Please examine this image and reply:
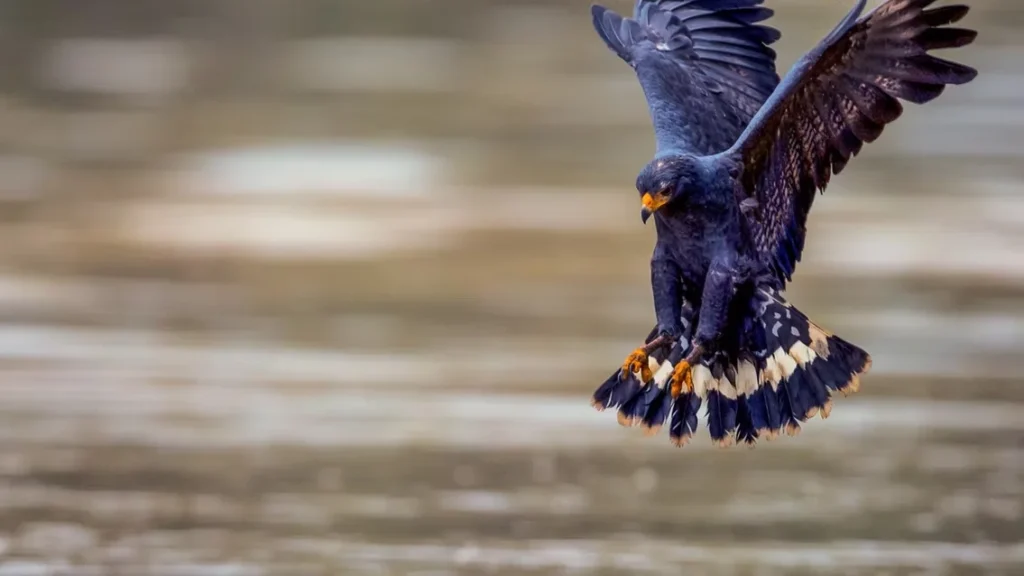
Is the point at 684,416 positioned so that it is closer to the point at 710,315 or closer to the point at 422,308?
the point at 710,315

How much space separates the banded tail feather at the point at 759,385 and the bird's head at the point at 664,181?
19.4 inches

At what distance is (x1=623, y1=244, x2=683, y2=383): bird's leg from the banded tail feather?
0.06 metres

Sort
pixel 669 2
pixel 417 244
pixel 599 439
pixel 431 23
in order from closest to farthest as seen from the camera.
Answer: pixel 669 2
pixel 599 439
pixel 417 244
pixel 431 23

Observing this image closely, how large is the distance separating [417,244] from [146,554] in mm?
3592

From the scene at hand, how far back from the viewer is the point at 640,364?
20.3 feet

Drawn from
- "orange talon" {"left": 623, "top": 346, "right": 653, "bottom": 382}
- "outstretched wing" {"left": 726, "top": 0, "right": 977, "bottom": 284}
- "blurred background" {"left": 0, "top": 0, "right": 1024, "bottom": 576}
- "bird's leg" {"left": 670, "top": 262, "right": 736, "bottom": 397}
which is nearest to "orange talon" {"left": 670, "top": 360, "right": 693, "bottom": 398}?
"bird's leg" {"left": 670, "top": 262, "right": 736, "bottom": 397}

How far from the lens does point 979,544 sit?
7.33 m

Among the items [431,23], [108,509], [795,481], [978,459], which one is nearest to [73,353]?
[108,509]

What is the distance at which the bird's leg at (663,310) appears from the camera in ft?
20.3

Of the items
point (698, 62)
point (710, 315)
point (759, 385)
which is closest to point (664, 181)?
point (710, 315)

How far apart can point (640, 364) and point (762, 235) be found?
53cm

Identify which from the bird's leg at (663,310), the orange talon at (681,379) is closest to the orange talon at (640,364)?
the bird's leg at (663,310)

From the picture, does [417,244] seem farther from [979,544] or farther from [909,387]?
[979,544]

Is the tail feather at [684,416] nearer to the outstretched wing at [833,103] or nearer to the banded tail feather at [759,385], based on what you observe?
the banded tail feather at [759,385]
